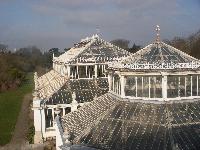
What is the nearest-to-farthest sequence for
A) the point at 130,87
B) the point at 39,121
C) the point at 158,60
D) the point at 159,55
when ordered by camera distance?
1. the point at 158,60
2. the point at 130,87
3. the point at 159,55
4. the point at 39,121

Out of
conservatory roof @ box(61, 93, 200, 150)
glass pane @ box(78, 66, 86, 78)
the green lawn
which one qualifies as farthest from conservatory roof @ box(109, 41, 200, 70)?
the green lawn

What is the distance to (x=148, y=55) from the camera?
62.1 feet

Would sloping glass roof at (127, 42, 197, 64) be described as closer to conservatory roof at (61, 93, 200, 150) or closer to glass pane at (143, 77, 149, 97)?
glass pane at (143, 77, 149, 97)

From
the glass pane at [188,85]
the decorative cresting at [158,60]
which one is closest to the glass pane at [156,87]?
the decorative cresting at [158,60]

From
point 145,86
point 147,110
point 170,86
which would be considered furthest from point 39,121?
point 170,86

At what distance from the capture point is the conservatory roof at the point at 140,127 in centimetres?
1495

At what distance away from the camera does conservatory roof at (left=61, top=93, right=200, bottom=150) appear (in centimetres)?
1495

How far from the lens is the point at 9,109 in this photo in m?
49.7

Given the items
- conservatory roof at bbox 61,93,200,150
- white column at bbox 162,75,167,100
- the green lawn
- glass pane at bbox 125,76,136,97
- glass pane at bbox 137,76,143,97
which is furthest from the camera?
the green lawn

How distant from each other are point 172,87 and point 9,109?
36.0 metres

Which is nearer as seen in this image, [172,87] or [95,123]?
[172,87]

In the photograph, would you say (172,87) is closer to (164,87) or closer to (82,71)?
(164,87)

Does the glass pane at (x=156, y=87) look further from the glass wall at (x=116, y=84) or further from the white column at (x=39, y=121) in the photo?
the white column at (x=39, y=121)

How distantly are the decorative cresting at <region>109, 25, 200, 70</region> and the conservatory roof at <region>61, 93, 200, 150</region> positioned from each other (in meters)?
1.76
